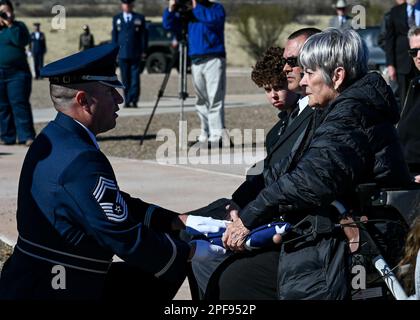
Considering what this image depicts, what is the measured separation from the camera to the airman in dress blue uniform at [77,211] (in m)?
3.73

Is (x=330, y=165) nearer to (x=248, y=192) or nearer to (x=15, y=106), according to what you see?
(x=248, y=192)

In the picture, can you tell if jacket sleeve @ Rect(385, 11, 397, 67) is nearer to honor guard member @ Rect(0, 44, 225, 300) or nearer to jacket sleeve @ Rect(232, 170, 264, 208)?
jacket sleeve @ Rect(232, 170, 264, 208)

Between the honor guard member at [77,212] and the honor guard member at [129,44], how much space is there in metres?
13.9

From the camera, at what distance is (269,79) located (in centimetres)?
561

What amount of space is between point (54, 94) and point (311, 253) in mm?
1248

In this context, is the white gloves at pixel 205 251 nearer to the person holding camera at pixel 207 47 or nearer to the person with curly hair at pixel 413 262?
the person with curly hair at pixel 413 262

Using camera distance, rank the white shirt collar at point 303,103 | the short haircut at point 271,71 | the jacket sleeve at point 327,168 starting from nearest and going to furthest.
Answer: the jacket sleeve at point 327,168 < the white shirt collar at point 303,103 < the short haircut at point 271,71

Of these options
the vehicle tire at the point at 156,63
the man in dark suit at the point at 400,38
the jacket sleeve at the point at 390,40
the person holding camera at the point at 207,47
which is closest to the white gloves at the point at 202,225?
the person holding camera at the point at 207,47

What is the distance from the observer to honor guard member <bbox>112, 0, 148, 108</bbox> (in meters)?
17.9

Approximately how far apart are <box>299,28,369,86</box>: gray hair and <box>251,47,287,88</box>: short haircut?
126 centimetres

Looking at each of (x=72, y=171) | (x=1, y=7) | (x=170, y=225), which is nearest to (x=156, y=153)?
(x=1, y=7)

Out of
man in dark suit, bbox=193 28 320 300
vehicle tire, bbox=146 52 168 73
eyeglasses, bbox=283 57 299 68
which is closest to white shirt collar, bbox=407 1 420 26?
eyeglasses, bbox=283 57 299 68

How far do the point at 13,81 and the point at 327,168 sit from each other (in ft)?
29.5
